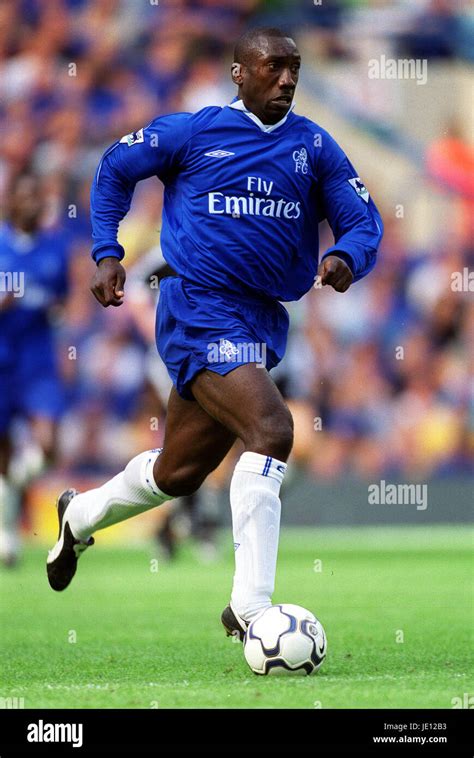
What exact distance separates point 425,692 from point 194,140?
2274mm

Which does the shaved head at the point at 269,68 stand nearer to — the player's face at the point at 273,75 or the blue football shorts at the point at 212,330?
the player's face at the point at 273,75

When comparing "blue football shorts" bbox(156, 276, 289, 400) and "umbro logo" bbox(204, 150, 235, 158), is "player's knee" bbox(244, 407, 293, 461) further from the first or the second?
"umbro logo" bbox(204, 150, 235, 158)

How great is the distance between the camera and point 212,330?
5.38 m

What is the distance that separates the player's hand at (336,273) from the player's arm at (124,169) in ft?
2.61


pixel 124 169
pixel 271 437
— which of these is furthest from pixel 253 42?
pixel 271 437

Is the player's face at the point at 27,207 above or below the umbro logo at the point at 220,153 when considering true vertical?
above

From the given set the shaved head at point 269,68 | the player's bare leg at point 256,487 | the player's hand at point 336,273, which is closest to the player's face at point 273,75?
the shaved head at point 269,68

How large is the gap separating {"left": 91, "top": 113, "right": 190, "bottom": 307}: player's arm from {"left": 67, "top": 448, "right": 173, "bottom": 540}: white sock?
0.84 meters

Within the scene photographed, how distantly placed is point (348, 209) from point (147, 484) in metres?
1.37

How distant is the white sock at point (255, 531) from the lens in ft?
16.4

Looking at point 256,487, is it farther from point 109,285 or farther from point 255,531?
point 109,285

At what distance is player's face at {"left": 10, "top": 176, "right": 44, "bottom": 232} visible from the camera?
10.8m

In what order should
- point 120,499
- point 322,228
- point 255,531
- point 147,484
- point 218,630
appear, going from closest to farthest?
point 255,531 < point 147,484 < point 120,499 < point 218,630 < point 322,228

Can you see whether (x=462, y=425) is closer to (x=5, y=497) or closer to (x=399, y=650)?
(x=5, y=497)
